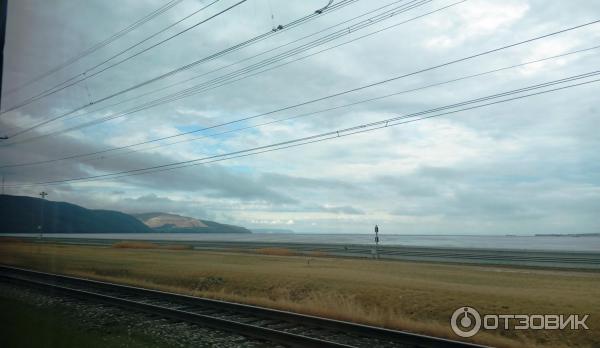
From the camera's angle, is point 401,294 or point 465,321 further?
point 401,294

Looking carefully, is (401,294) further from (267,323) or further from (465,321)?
(267,323)

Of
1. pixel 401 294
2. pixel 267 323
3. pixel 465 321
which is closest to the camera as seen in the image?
pixel 267 323

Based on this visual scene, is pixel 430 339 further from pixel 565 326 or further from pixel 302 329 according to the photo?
pixel 565 326

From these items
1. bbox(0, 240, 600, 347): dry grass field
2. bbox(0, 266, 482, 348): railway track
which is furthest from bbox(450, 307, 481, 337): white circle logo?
bbox(0, 266, 482, 348): railway track

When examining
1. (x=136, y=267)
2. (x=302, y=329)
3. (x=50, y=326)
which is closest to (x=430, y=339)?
(x=302, y=329)

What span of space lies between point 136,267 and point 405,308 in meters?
22.1

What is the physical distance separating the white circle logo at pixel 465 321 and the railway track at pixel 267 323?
8.79 feet

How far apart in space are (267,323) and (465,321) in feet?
21.8

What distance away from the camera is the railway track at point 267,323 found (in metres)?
11.5

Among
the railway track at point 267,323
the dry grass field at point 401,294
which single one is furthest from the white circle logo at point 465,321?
the railway track at point 267,323

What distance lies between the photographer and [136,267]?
31.8 metres

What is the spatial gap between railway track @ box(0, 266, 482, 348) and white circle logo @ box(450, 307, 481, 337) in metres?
2.68

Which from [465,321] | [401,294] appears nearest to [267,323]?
[465,321]

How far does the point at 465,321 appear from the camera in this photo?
14594 millimetres
